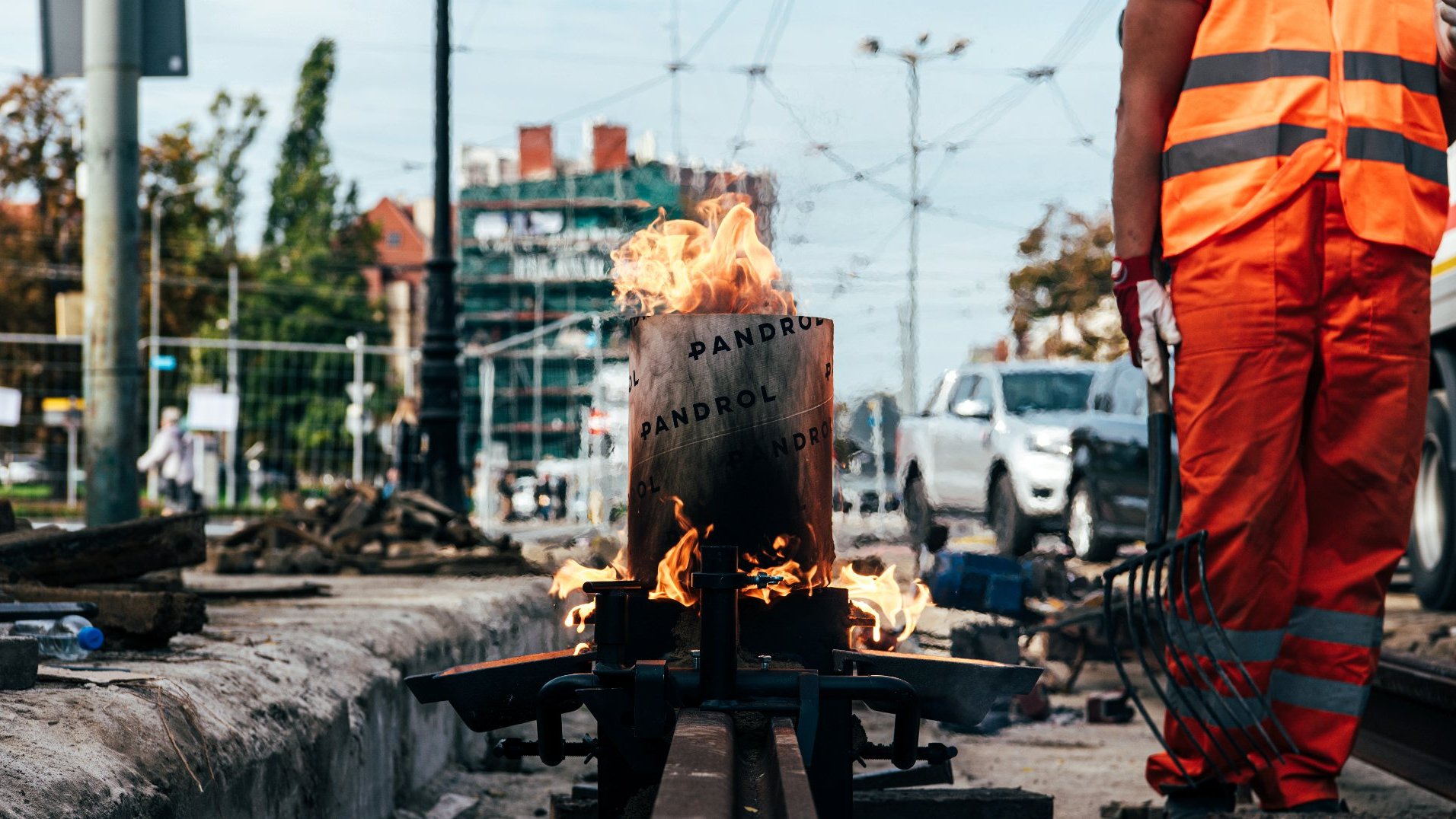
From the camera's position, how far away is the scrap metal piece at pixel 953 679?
2.75m

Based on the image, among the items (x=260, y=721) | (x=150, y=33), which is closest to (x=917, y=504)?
(x=150, y=33)

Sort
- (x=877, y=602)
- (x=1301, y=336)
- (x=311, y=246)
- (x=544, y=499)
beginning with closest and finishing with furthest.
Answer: (x=1301, y=336) → (x=877, y=602) → (x=544, y=499) → (x=311, y=246)

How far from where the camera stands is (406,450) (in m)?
16.7

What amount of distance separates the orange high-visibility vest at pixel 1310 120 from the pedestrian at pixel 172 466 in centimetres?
2035

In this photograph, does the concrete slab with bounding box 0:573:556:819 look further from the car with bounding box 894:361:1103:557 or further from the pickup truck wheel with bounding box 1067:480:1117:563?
the car with bounding box 894:361:1103:557

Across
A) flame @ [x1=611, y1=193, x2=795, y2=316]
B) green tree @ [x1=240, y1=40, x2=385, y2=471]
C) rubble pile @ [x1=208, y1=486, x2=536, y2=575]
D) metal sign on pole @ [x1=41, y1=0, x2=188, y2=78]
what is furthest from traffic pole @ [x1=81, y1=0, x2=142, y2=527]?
green tree @ [x1=240, y1=40, x2=385, y2=471]

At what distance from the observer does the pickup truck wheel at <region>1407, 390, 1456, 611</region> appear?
8516 millimetres

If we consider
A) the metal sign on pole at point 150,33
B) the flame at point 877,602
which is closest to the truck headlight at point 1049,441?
the metal sign on pole at point 150,33

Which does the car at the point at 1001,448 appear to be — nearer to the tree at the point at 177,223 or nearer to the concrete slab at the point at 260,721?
the concrete slab at the point at 260,721

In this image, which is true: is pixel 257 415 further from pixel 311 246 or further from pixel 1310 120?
pixel 311 246

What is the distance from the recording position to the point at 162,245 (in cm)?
4503

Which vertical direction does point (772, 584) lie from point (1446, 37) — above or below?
below

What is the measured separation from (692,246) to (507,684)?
1132mm

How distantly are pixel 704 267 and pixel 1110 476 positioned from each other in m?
9.29
